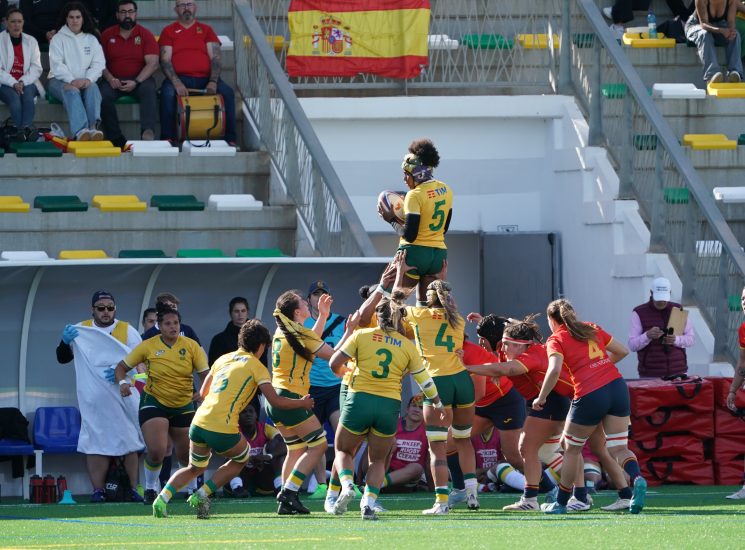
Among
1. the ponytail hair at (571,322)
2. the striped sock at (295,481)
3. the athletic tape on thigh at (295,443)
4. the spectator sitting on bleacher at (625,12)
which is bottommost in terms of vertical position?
the striped sock at (295,481)

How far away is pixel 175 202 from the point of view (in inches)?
687

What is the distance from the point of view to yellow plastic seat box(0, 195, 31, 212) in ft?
55.5

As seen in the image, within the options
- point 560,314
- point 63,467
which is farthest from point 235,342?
point 560,314

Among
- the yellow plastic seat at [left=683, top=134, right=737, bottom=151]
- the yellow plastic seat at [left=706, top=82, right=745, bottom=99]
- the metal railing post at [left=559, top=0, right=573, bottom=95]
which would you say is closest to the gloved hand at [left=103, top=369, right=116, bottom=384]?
the metal railing post at [left=559, top=0, right=573, bottom=95]

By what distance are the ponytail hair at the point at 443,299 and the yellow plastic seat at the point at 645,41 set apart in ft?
29.4

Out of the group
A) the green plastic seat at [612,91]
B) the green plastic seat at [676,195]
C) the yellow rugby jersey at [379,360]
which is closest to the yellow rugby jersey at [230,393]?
the yellow rugby jersey at [379,360]

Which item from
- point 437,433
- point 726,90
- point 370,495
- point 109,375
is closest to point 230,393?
point 370,495

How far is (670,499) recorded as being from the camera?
13.6 metres

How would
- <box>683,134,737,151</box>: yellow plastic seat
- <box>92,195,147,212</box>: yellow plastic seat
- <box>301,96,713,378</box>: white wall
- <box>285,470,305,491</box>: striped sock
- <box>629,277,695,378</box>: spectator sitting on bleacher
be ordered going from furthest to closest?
<box>683,134,737,151</box>: yellow plastic seat → <box>301,96,713,378</box>: white wall → <box>92,195,147,212</box>: yellow plastic seat → <box>629,277,695,378</box>: spectator sitting on bleacher → <box>285,470,305,491</box>: striped sock

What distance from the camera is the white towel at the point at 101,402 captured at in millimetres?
14617

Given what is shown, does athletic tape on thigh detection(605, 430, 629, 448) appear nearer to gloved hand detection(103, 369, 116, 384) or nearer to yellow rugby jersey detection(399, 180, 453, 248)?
yellow rugby jersey detection(399, 180, 453, 248)

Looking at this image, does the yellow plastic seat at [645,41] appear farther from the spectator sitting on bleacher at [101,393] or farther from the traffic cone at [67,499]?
the traffic cone at [67,499]

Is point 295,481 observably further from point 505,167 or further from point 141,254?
point 505,167

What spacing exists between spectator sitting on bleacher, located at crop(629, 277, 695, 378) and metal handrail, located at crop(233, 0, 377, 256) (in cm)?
283
